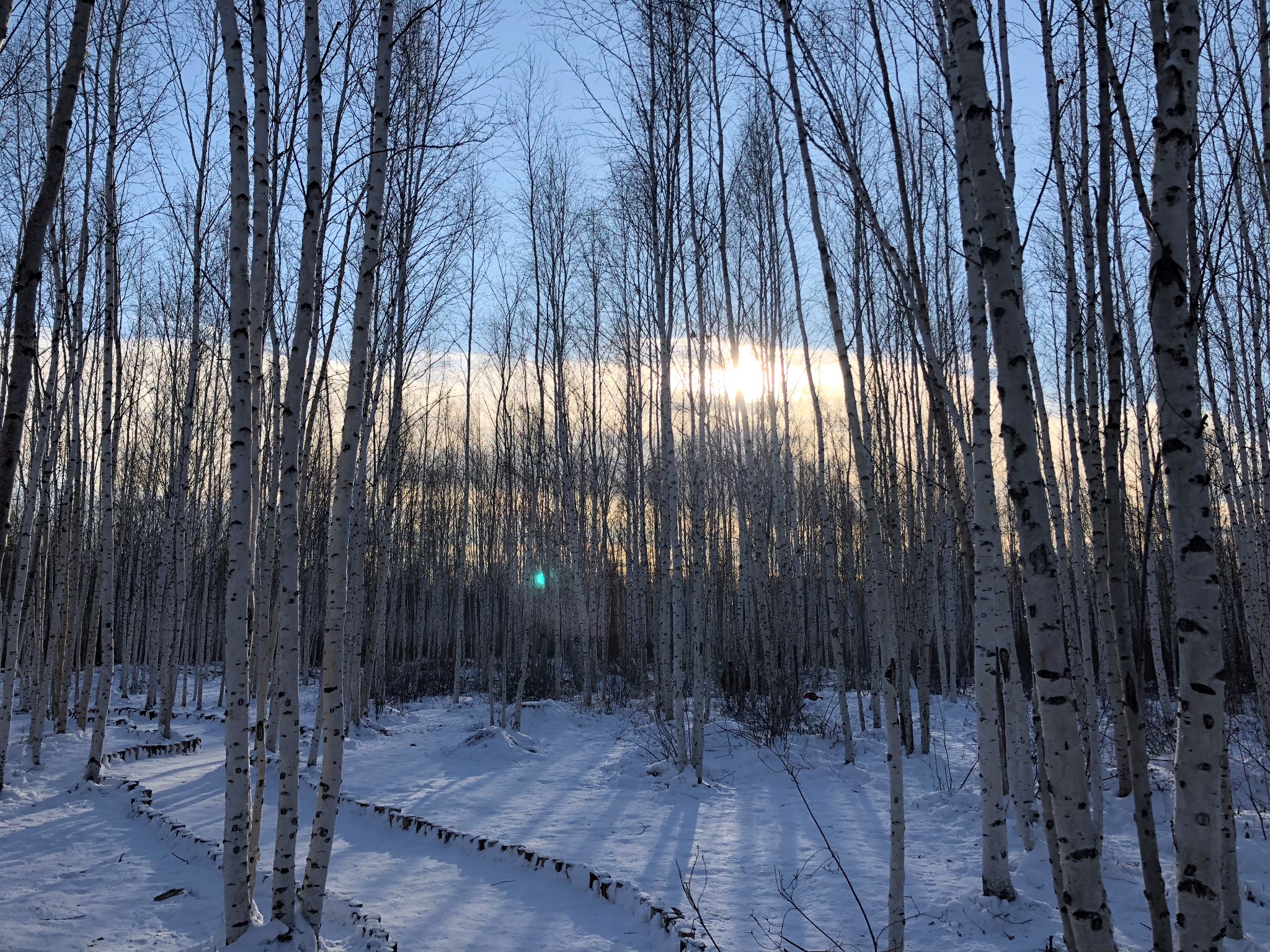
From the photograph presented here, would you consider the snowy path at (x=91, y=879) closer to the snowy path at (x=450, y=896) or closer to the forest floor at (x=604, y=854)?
the forest floor at (x=604, y=854)

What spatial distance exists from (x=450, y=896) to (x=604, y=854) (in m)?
1.18

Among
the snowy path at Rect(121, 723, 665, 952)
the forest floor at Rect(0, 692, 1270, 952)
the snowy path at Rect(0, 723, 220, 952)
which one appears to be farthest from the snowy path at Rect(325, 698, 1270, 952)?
the snowy path at Rect(0, 723, 220, 952)

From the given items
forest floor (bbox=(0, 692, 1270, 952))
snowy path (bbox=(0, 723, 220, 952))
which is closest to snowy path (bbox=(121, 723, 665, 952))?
forest floor (bbox=(0, 692, 1270, 952))

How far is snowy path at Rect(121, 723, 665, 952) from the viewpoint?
3.76 metres

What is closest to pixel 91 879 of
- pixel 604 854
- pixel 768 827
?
pixel 604 854

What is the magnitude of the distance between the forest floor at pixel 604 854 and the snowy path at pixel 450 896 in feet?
0.06

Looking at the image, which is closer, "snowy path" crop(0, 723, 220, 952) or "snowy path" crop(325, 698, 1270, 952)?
"snowy path" crop(0, 723, 220, 952)

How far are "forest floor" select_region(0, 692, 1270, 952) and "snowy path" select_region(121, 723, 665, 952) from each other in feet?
0.06

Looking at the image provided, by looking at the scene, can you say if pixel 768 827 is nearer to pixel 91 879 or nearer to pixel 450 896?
pixel 450 896

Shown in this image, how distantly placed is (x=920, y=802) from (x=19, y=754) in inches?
386

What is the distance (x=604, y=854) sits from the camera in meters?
5.20

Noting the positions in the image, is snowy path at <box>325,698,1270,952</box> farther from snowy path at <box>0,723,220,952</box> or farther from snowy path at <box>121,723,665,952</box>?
snowy path at <box>0,723,220,952</box>

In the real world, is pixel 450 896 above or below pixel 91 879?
below

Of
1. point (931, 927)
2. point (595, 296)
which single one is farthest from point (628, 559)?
point (931, 927)
